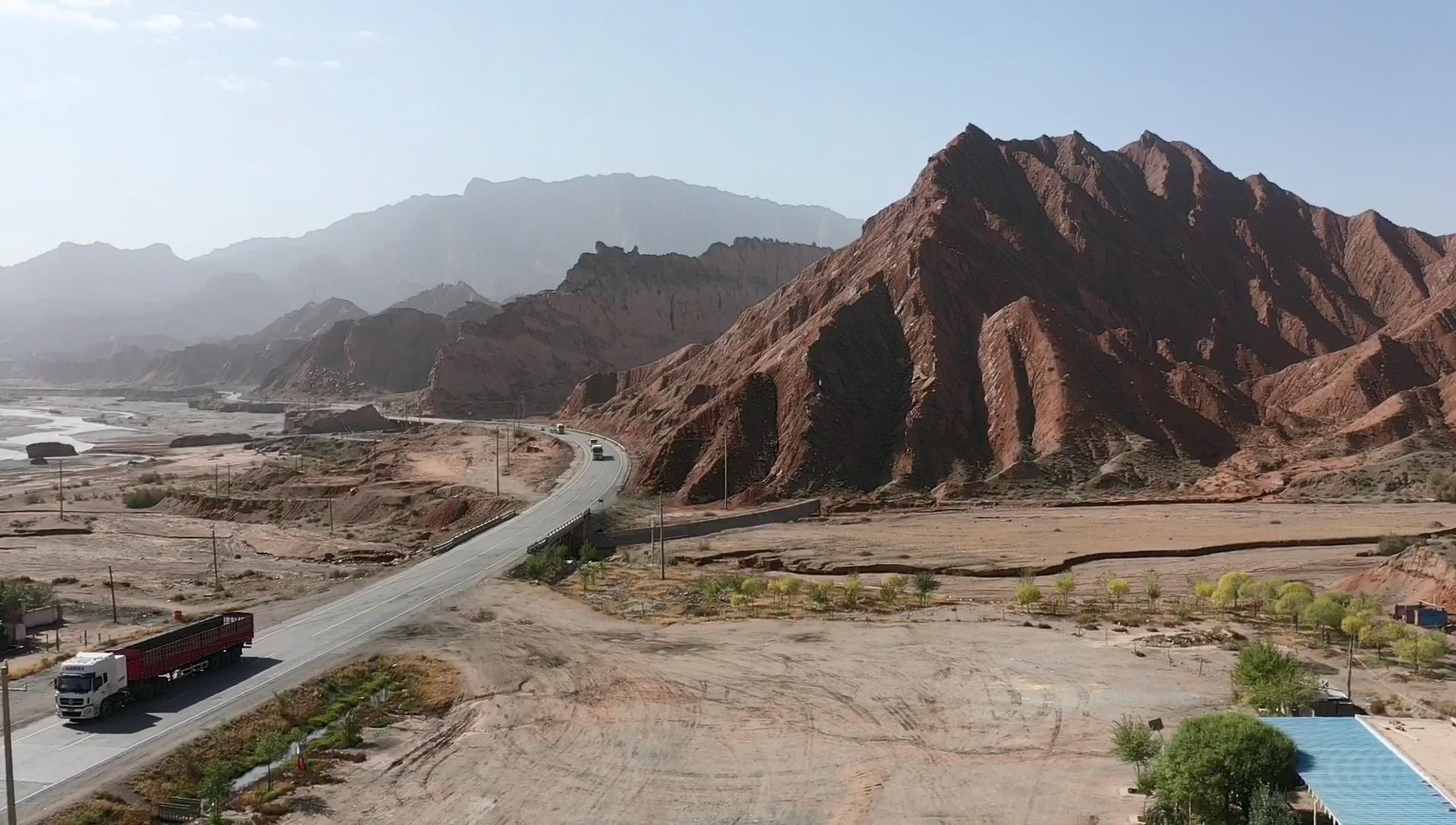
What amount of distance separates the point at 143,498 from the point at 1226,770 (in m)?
80.7

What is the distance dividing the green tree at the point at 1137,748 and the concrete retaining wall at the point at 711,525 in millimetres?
34699

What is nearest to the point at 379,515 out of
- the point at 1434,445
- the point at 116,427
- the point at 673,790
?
the point at 673,790

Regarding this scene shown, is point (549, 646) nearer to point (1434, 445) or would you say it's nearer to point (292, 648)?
point (292, 648)

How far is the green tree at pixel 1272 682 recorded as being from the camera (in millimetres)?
24859

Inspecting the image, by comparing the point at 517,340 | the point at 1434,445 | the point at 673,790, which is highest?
the point at 517,340

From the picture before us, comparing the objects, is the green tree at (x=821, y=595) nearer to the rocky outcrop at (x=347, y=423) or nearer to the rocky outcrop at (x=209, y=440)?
the rocky outcrop at (x=347, y=423)

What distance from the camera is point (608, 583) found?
47.1 metres

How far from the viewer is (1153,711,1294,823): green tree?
19562 mm

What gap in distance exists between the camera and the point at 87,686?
27.4 m

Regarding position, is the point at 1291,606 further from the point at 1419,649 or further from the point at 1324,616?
the point at 1419,649

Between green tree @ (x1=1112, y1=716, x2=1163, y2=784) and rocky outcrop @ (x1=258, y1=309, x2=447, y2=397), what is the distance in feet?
529

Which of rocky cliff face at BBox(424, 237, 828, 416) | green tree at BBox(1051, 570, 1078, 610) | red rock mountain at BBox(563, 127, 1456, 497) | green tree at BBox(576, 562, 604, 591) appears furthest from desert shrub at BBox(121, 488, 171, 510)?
green tree at BBox(1051, 570, 1078, 610)

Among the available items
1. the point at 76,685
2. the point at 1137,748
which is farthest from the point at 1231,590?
the point at 76,685

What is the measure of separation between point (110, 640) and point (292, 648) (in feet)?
24.4
